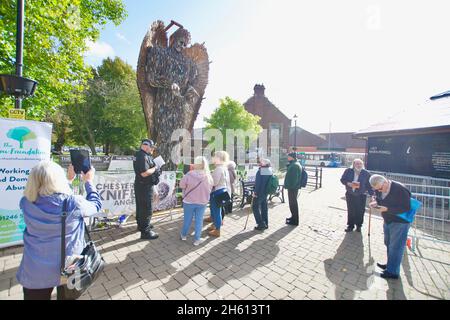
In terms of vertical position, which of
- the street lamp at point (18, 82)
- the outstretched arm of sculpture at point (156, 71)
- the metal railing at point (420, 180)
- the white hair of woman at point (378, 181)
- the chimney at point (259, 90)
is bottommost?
the metal railing at point (420, 180)

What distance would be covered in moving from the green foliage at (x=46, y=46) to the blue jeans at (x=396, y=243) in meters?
8.88

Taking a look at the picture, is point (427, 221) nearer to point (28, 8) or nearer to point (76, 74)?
point (28, 8)

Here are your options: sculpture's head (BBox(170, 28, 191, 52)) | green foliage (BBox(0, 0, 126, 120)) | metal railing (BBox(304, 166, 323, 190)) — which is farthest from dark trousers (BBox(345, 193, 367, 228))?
green foliage (BBox(0, 0, 126, 120))

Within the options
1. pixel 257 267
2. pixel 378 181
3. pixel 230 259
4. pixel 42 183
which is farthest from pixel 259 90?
pixel 42 183

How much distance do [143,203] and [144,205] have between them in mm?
49

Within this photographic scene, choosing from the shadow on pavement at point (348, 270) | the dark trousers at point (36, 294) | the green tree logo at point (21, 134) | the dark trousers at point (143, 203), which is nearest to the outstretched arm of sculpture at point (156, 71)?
the green tree logo at point (21, 134)

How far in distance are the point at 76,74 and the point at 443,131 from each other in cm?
1435

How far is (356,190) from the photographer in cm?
469

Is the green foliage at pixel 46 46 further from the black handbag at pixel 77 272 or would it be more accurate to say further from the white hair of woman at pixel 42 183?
the black handbag at pixel 77 272

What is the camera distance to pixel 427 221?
19.8 ft

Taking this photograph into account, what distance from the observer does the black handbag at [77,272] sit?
5.65 feet

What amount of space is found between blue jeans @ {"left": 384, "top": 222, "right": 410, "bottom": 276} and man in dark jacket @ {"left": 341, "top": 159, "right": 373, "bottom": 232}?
65.8 inches
